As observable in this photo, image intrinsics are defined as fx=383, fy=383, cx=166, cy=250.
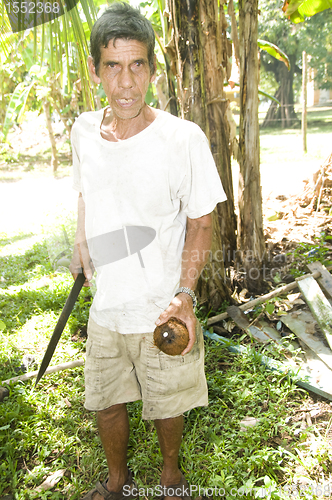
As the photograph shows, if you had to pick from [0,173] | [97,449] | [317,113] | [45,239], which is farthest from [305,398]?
[317,113]

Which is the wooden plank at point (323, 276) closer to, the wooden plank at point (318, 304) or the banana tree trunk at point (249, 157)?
the wooden plank at point (318, 304)

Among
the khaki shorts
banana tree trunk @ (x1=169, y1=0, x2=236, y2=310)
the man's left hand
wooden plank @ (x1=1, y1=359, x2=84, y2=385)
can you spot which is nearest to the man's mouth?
the man's left hand

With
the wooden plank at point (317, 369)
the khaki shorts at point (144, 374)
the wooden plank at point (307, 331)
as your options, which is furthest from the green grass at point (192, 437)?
the khaki shorts at point (144, 374)

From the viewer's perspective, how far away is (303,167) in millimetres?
9336

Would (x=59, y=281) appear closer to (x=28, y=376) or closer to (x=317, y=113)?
(x=28, y=376)

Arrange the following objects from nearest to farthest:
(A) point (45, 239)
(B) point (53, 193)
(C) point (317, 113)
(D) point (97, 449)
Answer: (D) point (97, 449), (A) point (45, 239), (B) point (53, 193), (C) point (317, 113)

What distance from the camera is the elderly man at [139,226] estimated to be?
1.50 metres

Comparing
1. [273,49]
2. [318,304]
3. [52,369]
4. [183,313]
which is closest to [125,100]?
[183,313]

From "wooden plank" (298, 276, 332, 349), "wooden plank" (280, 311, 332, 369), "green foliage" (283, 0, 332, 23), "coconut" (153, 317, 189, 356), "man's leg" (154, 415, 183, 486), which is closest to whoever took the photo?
"coconut" (153, 317, 189, 356)

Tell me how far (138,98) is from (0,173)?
13.0 meters

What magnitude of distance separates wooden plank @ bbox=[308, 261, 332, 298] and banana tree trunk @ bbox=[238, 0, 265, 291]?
0.49 meters

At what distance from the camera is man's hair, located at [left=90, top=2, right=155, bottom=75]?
57.4 inches

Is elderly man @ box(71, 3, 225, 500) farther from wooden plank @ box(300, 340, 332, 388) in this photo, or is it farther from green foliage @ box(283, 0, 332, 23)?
green foliage @ box(283, 0, 332, 23)

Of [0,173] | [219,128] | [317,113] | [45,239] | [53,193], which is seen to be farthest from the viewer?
[317,113]
